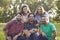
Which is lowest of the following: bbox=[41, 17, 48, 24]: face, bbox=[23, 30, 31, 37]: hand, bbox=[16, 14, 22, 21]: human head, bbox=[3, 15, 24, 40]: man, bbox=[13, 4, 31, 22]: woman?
bbox=[23, 30, 31, 37]: hand

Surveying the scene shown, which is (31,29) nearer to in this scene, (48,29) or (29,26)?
(29,26)

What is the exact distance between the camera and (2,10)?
12.8 feet

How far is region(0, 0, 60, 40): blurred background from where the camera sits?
3840 mm

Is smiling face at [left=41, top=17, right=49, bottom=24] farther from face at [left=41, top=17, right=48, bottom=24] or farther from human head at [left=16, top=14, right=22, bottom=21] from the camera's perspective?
human head at [left=16, top=14, right=22, bottom=21]

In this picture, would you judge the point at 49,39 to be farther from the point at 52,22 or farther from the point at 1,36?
the point at 1,36

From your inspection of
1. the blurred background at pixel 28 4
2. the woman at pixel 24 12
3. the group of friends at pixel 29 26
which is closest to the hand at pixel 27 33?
the group of friends at pixel 29 26

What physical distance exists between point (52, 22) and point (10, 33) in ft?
1.99

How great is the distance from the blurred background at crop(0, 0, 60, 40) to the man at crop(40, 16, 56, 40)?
0.07m

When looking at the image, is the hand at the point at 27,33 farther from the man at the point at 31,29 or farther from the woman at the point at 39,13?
the woman at the point at 39,13

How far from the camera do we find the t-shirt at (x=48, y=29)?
377cm

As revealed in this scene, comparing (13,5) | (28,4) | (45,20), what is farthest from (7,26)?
(45,20)

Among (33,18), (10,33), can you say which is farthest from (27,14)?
(10,33)

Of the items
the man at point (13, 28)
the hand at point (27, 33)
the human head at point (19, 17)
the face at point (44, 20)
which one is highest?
the human head at point (19, 17)

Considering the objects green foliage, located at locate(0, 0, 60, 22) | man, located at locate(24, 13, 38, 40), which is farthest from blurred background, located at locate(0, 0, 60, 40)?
man, located at locate(24, 13, 38, 40)
